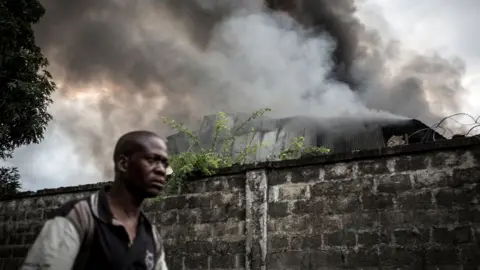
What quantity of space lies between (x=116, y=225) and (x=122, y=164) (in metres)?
0.26

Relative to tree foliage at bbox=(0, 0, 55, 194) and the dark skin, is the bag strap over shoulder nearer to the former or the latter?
the dark skin

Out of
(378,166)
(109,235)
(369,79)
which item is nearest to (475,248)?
(378,166)

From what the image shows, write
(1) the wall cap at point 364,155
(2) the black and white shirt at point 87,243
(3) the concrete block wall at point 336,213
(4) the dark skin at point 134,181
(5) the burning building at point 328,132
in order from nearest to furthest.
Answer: (2) the black and white shirt at point 87,243, (4) the dark skin at point 134,181, (3) the concrete block wall at point 336,213, (1) the wall cap at point 364,155, (5) the burning building at point 328,132

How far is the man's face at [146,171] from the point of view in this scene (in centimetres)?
195

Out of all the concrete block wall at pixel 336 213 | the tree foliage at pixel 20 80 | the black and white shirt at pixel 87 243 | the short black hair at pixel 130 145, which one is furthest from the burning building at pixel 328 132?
the black and white shirt at pixel 87 243

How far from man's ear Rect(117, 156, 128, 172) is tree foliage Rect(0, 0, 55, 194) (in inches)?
369

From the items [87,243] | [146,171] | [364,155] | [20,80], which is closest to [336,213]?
[364,155]

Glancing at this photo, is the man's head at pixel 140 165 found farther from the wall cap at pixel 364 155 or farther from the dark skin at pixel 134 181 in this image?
the wall cap at pixel 364 155

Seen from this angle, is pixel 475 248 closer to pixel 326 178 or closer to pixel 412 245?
pixel 412 245

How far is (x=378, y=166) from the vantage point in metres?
5.58

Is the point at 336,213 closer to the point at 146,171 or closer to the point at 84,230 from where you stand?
the point at 146,171

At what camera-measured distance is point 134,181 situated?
1.95m

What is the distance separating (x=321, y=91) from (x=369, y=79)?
574cm

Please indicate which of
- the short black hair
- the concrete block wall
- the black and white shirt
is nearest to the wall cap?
the concrete block wall
